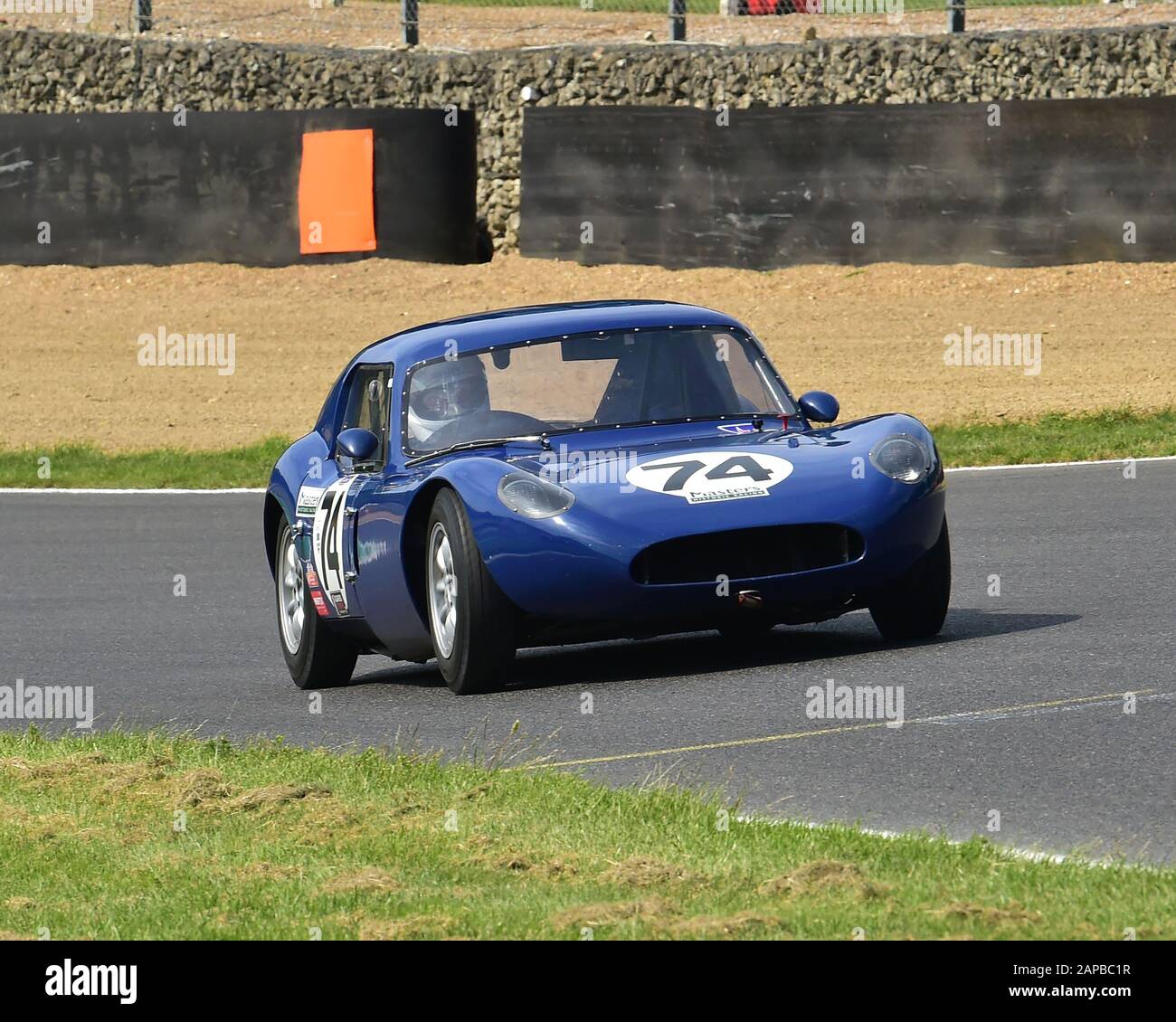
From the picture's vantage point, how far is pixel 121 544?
15539 millimetres

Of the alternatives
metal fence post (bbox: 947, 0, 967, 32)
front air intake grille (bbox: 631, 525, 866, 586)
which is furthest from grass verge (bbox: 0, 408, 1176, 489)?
front air intake grille (bbox: 631, 525, 866, 586)

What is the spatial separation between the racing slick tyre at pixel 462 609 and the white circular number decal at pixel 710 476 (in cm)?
67

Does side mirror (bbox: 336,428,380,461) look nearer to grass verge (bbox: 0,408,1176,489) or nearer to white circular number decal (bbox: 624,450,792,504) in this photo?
white circular number decal (bbox: 624,450,792,504)

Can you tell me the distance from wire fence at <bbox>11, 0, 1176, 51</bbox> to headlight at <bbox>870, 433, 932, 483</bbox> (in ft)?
56.6

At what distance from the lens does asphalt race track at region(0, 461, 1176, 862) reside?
21.2 ft

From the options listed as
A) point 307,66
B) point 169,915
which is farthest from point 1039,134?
point 169,915

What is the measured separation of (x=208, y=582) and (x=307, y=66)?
1508 centimetres

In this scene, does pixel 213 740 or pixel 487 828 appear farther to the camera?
pixel 213 740

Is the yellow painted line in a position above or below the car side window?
below

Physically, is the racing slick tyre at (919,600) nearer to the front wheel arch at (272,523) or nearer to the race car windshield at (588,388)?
the race car windshield at (588,388)

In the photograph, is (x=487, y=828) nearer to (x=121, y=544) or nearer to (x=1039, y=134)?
(x=121, y=544)

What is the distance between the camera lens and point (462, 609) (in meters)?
8.39

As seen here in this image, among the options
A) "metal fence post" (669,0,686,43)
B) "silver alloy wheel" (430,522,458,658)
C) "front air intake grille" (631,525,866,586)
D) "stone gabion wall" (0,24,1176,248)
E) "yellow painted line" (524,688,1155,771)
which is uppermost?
"metal fence post" (669,0,686,43)

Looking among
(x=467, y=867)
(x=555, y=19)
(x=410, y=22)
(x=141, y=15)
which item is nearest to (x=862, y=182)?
(x=410, y=22)
